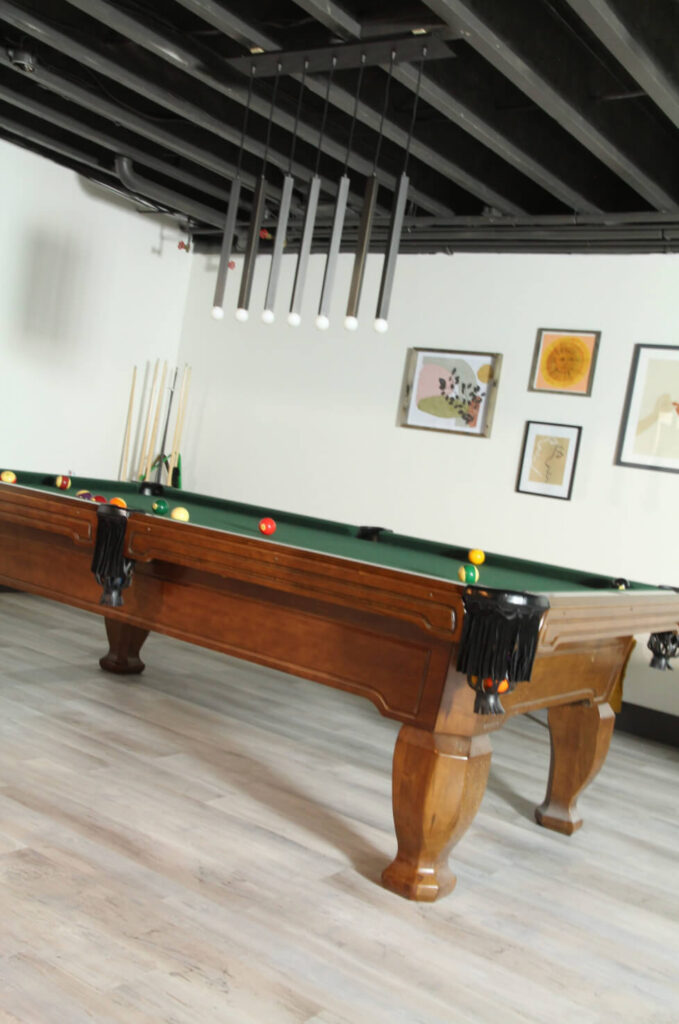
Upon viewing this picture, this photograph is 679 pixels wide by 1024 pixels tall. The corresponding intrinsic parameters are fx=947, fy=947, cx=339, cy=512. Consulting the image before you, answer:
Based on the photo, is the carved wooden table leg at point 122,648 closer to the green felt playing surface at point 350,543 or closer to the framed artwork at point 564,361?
the green felt playing surface at point 350,543

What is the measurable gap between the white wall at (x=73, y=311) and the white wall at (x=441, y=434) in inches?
13.8

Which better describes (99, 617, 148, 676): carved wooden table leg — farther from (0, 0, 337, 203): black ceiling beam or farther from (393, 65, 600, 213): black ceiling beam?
(393, 65, 600, 213): black ceiling beam

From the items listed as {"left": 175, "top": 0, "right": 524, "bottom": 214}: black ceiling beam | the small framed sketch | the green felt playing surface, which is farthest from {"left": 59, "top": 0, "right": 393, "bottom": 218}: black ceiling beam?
the small framed sketch

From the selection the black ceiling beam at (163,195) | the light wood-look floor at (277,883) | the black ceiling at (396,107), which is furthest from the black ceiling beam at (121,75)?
the light wood-look floor at (277,883)

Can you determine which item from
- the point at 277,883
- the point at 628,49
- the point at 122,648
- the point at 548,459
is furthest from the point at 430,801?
the point at 548,459

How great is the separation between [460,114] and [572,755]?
237 cm

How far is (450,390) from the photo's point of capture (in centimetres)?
524

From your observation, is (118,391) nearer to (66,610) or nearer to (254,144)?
(66,610)

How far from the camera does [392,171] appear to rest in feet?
15.4

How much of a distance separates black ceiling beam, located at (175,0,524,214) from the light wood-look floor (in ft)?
7.97

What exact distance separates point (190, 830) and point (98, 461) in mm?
3894

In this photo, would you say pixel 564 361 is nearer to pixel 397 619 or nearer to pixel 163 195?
pixel 163 195

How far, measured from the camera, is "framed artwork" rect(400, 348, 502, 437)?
5133 mm

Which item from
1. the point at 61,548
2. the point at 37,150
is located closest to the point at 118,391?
the point at 37,150
